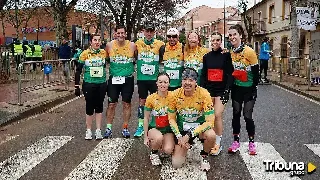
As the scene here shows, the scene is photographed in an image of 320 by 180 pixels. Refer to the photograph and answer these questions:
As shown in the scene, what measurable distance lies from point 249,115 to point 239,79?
63 cm

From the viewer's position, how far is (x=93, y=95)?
8164 millimetres

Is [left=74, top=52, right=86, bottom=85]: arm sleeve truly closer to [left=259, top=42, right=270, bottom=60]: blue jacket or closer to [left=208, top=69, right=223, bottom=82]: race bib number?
[left=208, top=69, right=223, bottom=82]: race bib number

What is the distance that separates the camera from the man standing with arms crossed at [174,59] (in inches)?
302

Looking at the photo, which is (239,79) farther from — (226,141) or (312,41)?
(312,41)

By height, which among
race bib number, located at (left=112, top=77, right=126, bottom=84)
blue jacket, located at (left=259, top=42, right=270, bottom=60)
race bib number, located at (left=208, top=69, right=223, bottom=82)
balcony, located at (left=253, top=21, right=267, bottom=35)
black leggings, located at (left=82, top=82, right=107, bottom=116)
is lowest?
black leggings, located at (left=82, top=82, right=107, bottom=116)

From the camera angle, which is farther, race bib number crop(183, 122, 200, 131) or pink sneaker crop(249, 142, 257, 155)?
pink sneaker crop(249, 142, 257, 155)

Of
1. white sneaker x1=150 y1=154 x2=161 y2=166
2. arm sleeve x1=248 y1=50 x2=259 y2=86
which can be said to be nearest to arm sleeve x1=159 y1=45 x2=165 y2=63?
arm sleeve x1=248 y1=50 x2=259 y2=86

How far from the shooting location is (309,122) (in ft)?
32.8

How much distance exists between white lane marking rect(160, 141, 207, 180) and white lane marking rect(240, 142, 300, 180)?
0.70 meters

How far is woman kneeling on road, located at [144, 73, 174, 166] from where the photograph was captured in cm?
630

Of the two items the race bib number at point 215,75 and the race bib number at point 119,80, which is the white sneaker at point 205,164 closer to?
the race bib number at point 215,75

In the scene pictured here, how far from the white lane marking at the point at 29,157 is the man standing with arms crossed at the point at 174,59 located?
89.5 inches

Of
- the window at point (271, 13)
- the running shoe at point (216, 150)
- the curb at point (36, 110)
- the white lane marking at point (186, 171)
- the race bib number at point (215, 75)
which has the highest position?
the window at point (271, 13)

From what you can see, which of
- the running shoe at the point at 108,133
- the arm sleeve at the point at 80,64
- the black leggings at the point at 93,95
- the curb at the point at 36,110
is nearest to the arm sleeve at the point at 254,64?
the black leggings at the point at 93,95
